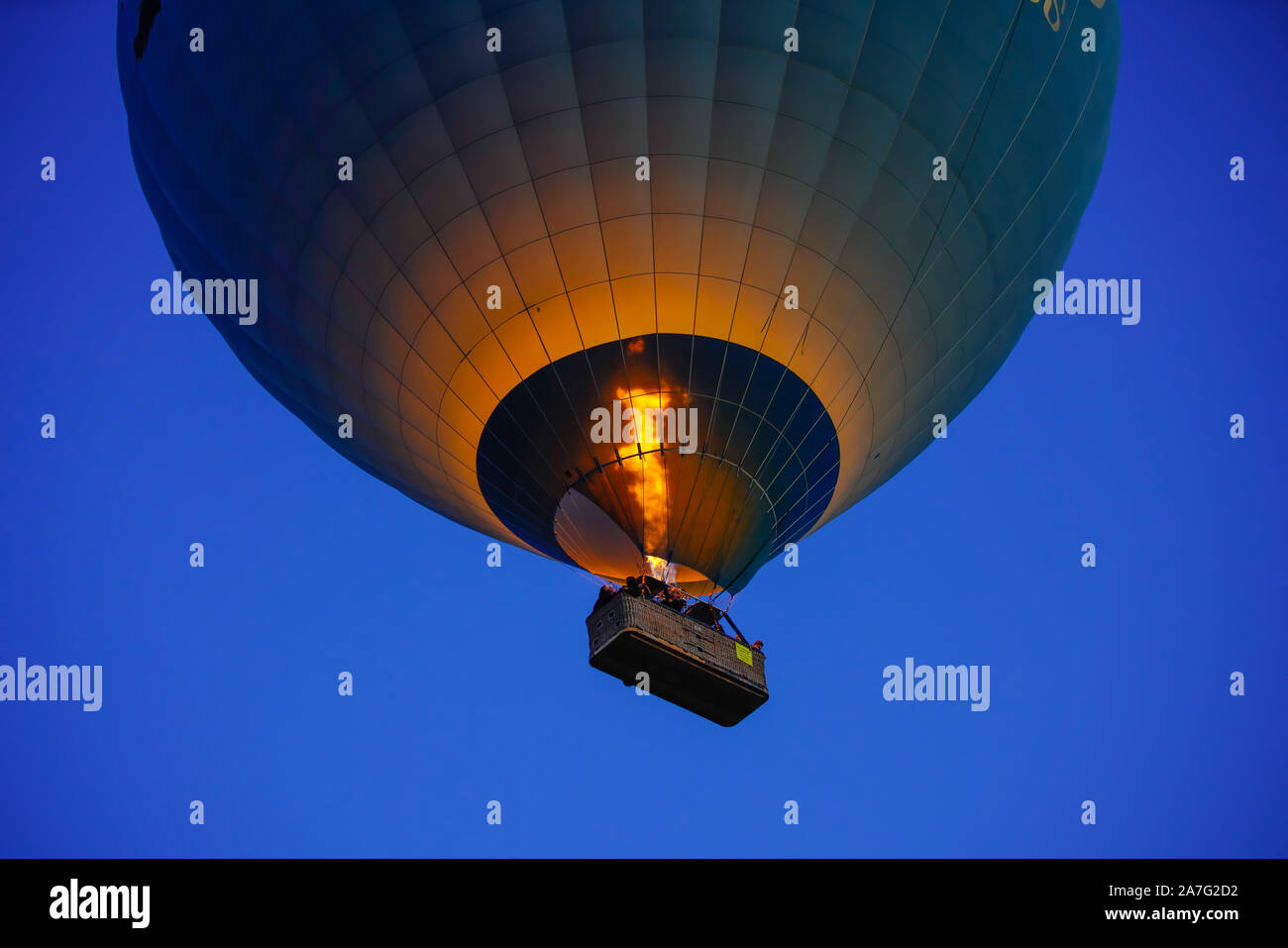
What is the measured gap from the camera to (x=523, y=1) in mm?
10695

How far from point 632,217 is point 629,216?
0.09ft

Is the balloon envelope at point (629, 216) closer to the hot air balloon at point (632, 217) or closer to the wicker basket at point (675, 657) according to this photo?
the hot air balloon at point (632, 217)

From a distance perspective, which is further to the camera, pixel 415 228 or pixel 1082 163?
pixel 1082 163

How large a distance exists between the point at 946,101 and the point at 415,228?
448cm

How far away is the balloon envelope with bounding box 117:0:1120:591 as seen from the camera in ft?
35.8

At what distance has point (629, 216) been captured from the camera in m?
11.2

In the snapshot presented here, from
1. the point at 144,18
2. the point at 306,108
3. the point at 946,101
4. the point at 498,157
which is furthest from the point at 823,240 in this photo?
the point at 144,18

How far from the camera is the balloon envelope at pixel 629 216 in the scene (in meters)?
10.9

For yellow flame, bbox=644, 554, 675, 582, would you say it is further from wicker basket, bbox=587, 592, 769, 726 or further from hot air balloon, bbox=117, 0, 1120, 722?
wicker basket, bbox=587, 592, 769, 726

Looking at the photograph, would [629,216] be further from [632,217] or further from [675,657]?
[675,657]

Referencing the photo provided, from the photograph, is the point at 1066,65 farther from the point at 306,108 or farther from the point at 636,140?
the point at 306,108

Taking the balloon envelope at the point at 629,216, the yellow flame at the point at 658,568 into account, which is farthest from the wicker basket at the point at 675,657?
the balloon envelope at the point at 629,216

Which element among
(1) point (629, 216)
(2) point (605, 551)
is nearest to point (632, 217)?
(1) point (629, 216)

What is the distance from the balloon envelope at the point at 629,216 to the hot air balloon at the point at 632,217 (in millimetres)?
23
